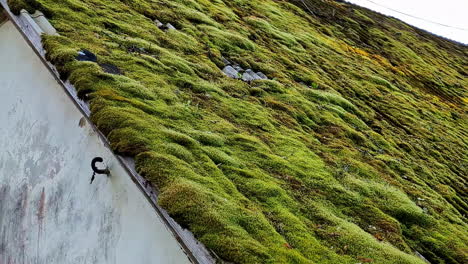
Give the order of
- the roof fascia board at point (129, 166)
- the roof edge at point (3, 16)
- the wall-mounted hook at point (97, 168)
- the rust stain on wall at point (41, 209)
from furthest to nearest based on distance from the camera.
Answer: the roof edge at point (3, 16), the rust stain on wall at point (41, 209), the wall-mounted hook at point (97, 168), the roof fascia board at point (129, 166)

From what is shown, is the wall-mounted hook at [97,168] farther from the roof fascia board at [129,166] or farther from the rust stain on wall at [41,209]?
the rust stain on wall at [41,209]

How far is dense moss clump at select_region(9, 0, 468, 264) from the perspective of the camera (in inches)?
198

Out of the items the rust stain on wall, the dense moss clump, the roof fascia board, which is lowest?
the rust stain on wall

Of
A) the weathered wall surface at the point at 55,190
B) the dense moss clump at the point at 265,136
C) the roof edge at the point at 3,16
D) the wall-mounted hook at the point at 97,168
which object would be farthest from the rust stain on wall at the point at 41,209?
the roof edge at the point at 3,16

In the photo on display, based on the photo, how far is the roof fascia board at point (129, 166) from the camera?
4.09 metres

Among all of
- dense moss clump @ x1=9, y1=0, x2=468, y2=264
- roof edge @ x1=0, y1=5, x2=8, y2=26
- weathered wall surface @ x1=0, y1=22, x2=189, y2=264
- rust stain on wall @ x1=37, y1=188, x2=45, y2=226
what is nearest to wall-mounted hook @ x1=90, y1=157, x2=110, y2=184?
weathered wall surface @ x1=0, y1=22, x2=189, y2=264

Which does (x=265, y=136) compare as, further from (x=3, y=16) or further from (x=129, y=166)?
(x=3, y=16)

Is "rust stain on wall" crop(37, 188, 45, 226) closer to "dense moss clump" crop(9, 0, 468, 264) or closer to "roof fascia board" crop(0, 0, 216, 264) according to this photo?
"roof fascia board" crop(0, 0, 216, 264)

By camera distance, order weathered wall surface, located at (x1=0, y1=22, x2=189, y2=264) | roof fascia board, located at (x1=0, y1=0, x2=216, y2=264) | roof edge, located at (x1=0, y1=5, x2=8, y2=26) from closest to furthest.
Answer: roof fascia board, located at (x1=0, y1=0, x2=216, y2=264) → weathered wall surface, located at (x1=0, y1=22, x2=189, y2=264) → roof edge, located at (x1=0, y1=5, x2=8, y2=26)

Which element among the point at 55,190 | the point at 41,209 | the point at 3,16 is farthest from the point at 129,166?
the point at 3,16

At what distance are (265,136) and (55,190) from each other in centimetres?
343

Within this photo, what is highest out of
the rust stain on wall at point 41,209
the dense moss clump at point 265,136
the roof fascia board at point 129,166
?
the roof fascia board at point 129,166

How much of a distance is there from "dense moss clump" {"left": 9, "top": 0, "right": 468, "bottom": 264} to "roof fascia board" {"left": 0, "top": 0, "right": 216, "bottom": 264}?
90mm

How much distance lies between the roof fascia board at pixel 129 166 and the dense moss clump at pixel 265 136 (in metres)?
0.09
